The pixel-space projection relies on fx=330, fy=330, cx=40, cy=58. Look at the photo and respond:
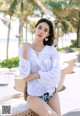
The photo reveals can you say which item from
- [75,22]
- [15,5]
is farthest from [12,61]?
[75,22]

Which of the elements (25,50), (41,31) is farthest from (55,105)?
(41,31)

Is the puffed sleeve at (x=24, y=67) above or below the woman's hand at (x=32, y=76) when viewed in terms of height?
above

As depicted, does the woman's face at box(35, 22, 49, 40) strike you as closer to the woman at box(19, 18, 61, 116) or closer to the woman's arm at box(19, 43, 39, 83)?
the woman at box(19, 18, 61, 116)

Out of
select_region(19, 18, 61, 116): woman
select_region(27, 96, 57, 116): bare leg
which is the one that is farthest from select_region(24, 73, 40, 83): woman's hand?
select_region(27, 96, 57, 116): bare leg

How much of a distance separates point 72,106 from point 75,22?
3515 centimetres

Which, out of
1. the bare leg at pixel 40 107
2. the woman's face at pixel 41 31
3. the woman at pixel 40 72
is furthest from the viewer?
the woman's face at pixel 41 31

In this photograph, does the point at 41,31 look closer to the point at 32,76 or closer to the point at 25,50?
the point at 25,50

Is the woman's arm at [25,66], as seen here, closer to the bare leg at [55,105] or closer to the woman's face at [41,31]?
the woman's face at [41,31]

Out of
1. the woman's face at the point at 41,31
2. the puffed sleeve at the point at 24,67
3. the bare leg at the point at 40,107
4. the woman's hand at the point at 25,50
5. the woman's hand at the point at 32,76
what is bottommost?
the bare leg at the point at 40,107

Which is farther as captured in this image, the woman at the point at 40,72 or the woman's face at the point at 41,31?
the woman's face at the point at 41,31

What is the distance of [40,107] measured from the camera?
10.2 feet

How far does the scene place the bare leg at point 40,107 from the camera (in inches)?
122

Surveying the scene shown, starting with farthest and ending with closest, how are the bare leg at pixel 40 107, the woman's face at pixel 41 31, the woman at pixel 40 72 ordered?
1. the woman's face at pixel 41 31
2. the woman at pixel 40 72
3. the bare leg at pixel 40 107

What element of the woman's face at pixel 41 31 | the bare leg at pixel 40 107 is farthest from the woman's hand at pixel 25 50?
the bare leg at pixel 40 107
